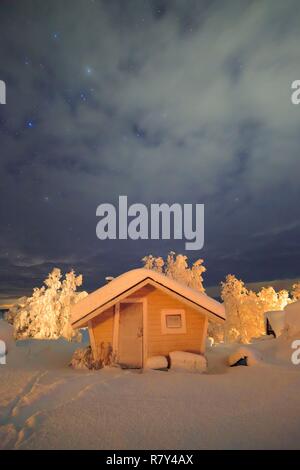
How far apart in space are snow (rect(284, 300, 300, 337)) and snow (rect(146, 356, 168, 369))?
29.9 feet

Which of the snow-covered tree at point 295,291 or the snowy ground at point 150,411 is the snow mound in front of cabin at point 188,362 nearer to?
the snowy ground at point 150,411

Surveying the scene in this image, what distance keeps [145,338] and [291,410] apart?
681cm

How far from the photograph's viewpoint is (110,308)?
Result: 11.9m

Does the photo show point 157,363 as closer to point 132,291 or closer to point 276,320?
point 132,291

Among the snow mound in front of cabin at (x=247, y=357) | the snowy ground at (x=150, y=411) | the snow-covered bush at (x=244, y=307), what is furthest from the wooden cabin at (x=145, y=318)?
the snow-covered bush at (x=244, y=307)

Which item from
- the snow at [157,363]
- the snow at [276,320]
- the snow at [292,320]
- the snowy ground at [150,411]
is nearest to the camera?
the snowy ground at [150,411]

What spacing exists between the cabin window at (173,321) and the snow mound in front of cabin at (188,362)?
3.71 ft

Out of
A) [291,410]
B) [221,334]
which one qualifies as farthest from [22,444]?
[221,334]

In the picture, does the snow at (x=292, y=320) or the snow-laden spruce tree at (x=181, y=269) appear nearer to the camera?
the snow at (x=292, y=320)

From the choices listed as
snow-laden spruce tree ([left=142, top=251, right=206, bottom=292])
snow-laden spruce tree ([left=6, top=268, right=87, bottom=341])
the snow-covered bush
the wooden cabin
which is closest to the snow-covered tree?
the snow-covered bush

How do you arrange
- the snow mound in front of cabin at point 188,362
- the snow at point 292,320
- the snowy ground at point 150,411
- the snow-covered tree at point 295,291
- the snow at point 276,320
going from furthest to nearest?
1. the snow-covered tree at point 295,291
2. the snow at point 276,320
3. the snow at point 292,320
4. the snow mound in front of cabin at point 188,362
5. the snowy ground at point 150,411

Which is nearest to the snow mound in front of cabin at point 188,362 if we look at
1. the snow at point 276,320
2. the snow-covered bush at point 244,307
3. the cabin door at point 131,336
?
the cabin door at point 131,336

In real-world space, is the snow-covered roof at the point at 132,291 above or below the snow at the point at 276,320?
above

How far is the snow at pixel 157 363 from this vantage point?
10.8m
